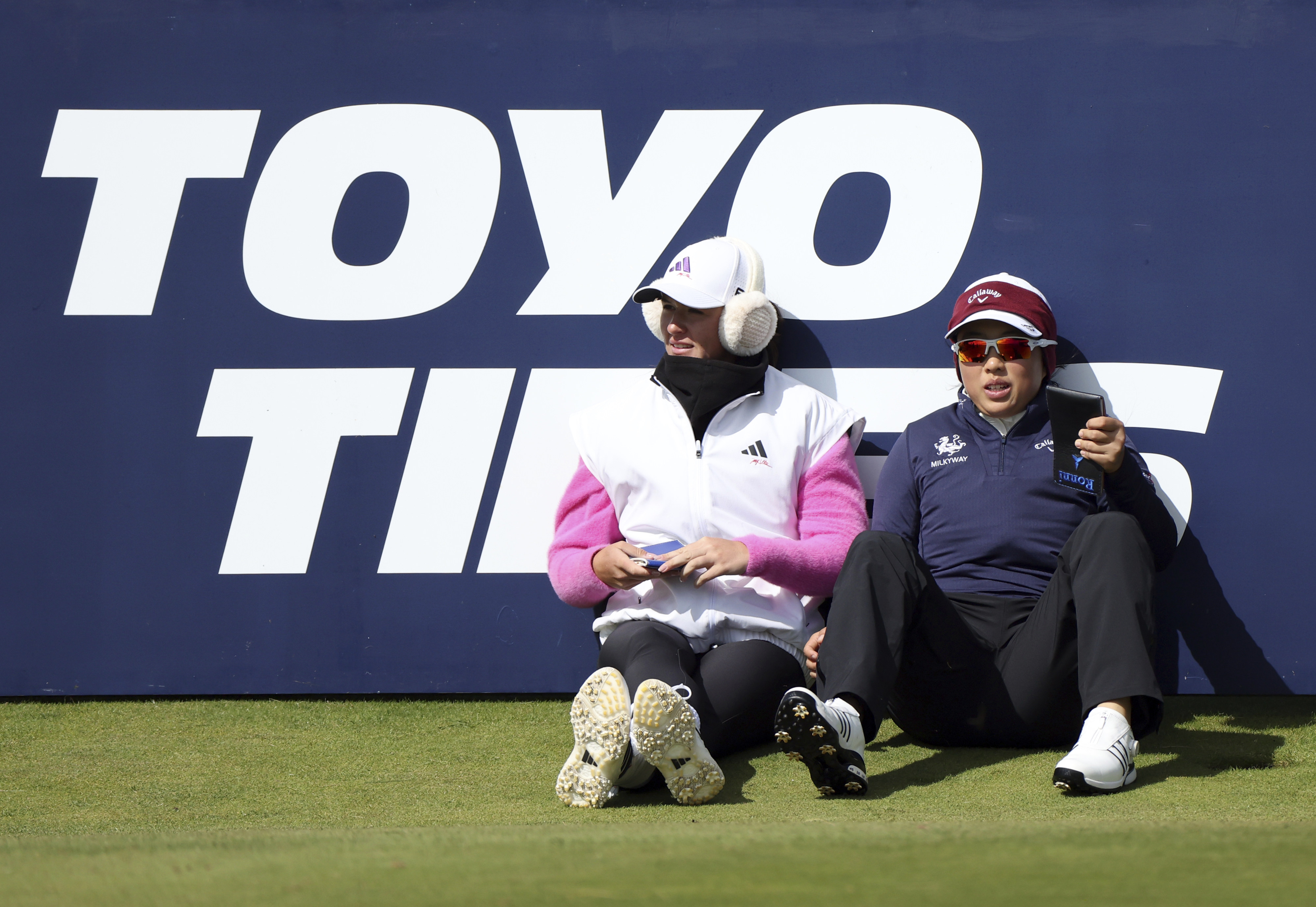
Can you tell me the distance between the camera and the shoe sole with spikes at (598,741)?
2047 millimetres

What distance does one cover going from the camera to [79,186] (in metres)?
2.98

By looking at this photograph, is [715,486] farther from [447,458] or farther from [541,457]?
[447,458]

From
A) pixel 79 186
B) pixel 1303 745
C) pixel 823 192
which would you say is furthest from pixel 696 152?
pixel 1303 745

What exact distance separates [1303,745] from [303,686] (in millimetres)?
2360

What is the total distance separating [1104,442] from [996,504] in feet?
0.93

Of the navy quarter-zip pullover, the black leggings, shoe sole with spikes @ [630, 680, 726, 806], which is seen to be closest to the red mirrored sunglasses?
the navy quarter-zip pullover

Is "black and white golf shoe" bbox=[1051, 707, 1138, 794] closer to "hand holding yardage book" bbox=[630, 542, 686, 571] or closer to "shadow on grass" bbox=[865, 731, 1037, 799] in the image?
"shadow on grass" bbox=[865, 731, 1037, 799]

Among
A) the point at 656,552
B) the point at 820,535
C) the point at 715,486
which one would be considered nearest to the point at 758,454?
the point at 715,486

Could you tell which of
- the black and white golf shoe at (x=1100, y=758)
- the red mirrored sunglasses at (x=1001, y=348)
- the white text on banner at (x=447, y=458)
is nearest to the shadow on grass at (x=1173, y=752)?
the black and white golf shoe at (x=1100, y=758)

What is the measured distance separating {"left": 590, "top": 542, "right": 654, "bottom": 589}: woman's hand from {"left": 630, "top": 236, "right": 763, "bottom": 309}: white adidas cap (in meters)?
0.58

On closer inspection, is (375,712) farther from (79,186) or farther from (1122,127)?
(1122,127)

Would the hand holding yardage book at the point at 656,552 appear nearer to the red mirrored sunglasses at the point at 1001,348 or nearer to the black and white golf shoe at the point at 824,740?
the black and white golf shoe at the point at 824,740

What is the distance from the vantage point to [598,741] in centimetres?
206

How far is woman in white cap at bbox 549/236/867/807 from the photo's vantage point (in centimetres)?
245
